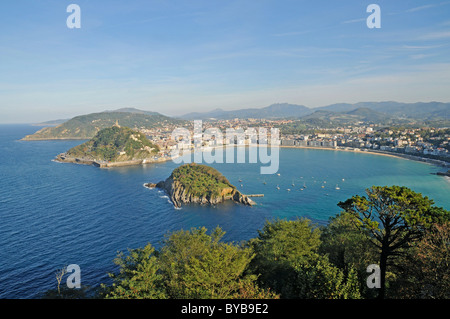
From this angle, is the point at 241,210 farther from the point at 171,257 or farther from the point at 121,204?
the point at 171,257

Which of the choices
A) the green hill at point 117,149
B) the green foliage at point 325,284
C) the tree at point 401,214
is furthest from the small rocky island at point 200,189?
the green hill at point 117,149

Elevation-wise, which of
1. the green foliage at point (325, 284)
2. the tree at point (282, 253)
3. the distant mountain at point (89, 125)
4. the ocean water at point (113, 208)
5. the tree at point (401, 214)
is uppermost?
the distant mountain at point (89, 125)

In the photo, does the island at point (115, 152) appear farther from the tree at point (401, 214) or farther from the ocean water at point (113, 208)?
the tree at point (401, 214)

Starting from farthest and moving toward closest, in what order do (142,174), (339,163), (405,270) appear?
(339,163) < (142,174) < (405,270)

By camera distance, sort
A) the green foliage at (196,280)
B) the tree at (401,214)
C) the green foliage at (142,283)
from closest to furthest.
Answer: the green foliage at (196,280), the tree at (401,214), the green foliage at (142,283)

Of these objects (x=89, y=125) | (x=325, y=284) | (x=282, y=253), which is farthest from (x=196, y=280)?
(x=89, y=125)

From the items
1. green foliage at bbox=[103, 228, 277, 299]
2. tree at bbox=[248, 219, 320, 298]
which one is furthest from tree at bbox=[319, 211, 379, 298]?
green foliage at bbox=[103, 228, 277, 299]
